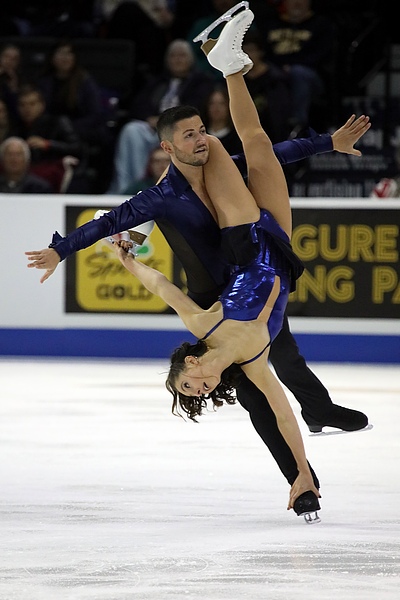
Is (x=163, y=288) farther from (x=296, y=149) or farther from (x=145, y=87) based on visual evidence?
(x=145, y=87)

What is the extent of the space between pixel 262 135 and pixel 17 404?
2.37 meters

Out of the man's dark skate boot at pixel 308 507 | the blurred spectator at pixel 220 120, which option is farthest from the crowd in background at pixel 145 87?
the man's dark skate boot at pixel 308 507

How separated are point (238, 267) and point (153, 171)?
4.21 meters

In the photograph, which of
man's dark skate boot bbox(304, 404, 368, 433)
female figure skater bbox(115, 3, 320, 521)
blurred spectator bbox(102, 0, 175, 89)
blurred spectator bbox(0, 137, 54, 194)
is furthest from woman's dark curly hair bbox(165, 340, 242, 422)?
blurred spectator bbox(102, 0, 175, 89)

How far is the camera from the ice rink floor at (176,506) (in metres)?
2.85

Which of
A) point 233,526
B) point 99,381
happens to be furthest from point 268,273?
point 99,381

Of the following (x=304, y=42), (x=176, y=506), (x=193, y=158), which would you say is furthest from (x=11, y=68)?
(x=176, y=506)

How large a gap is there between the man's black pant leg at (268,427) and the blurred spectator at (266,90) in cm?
448

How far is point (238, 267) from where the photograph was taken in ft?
11.8

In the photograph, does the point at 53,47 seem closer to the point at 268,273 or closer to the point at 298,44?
the point at 298,44

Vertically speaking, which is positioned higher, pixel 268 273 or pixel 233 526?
pixel 268 273

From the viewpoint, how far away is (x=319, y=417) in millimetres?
4012

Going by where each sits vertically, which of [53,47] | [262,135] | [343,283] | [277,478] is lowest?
[277,478]

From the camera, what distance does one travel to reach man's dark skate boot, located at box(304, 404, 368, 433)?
13.2 ft
